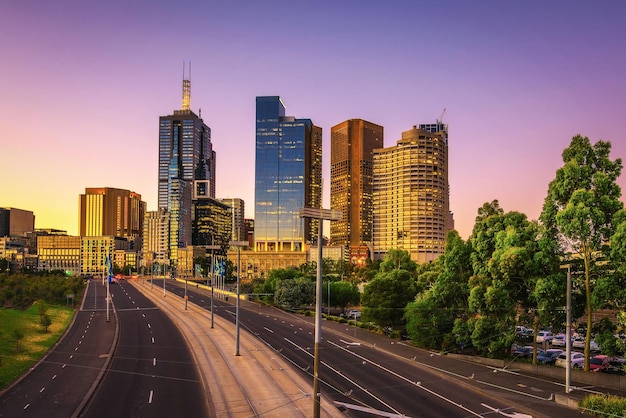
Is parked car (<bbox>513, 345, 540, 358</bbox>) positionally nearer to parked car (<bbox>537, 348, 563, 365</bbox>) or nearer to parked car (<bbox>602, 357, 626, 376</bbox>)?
parked car (<bbox>537, 348, 563, 365</bbox>)

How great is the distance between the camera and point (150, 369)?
4209cm

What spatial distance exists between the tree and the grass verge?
46.2 metres

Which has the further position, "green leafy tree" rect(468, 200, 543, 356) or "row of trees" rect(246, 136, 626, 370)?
"green leafy tree" rect(468, 200, 543, 356)

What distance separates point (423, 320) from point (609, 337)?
1905cm

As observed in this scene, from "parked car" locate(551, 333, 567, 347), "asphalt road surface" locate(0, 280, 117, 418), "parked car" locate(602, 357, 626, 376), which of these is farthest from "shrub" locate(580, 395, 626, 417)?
"parked car" locate(551, 333, 567, 347)

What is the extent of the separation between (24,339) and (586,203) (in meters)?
59.9

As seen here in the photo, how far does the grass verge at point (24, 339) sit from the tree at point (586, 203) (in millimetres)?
46237

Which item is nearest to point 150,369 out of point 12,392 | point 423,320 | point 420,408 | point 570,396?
point 12,392

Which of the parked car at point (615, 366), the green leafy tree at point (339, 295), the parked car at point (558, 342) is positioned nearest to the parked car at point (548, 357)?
the parked car at point (615, 366)

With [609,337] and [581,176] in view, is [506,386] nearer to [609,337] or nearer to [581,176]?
[609,337]

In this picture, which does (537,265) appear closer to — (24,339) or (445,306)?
(445,306)

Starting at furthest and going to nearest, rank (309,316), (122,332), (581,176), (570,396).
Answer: (309,316), (122,332), (581,176), (570,396)

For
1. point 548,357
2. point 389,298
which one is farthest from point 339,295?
point 548,357

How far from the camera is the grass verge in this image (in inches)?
1641
